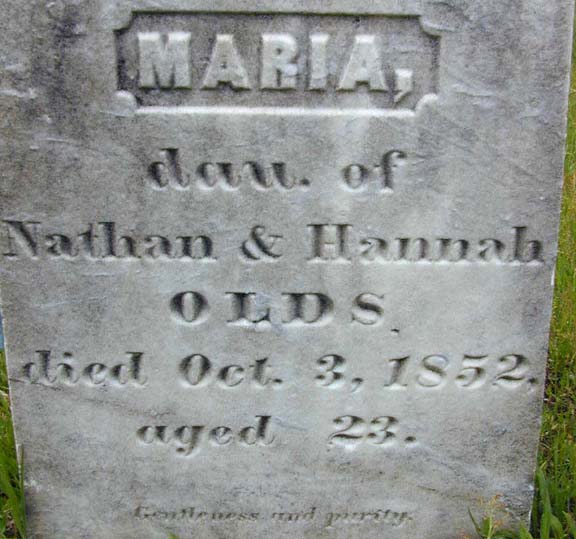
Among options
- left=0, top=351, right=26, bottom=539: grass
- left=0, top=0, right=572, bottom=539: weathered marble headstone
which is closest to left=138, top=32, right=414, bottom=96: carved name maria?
left=0, top=0, right=572, bottom=539: weathered marble headstone

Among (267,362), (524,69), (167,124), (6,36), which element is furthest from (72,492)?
(524,69)

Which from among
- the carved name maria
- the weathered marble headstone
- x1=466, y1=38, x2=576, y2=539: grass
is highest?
the carved name maria

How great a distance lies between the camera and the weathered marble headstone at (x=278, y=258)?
173 cm

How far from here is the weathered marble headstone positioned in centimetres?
173

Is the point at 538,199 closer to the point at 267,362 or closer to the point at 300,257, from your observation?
the point at 300,257

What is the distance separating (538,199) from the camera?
A: 1.86 metres

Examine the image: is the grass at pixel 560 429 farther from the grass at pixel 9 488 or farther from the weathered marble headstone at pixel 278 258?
the grass at pixel 9 488

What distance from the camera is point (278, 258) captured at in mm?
1891

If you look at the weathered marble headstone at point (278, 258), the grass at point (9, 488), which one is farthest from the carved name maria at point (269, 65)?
the grass at point (9, 488)

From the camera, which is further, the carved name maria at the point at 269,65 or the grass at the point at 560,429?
the grass at the point at 560,429

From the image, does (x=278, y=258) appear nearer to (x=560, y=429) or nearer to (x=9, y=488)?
(x=9, y=488)

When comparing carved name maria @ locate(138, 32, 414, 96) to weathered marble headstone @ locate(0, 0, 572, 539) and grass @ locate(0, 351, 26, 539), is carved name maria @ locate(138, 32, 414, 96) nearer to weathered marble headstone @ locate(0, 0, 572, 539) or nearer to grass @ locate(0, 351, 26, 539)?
weathered marble headstone @ locate(0, 0, 572, 539)

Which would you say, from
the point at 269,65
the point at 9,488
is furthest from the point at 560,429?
the point at 9,488

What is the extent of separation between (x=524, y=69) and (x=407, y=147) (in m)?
0.29
